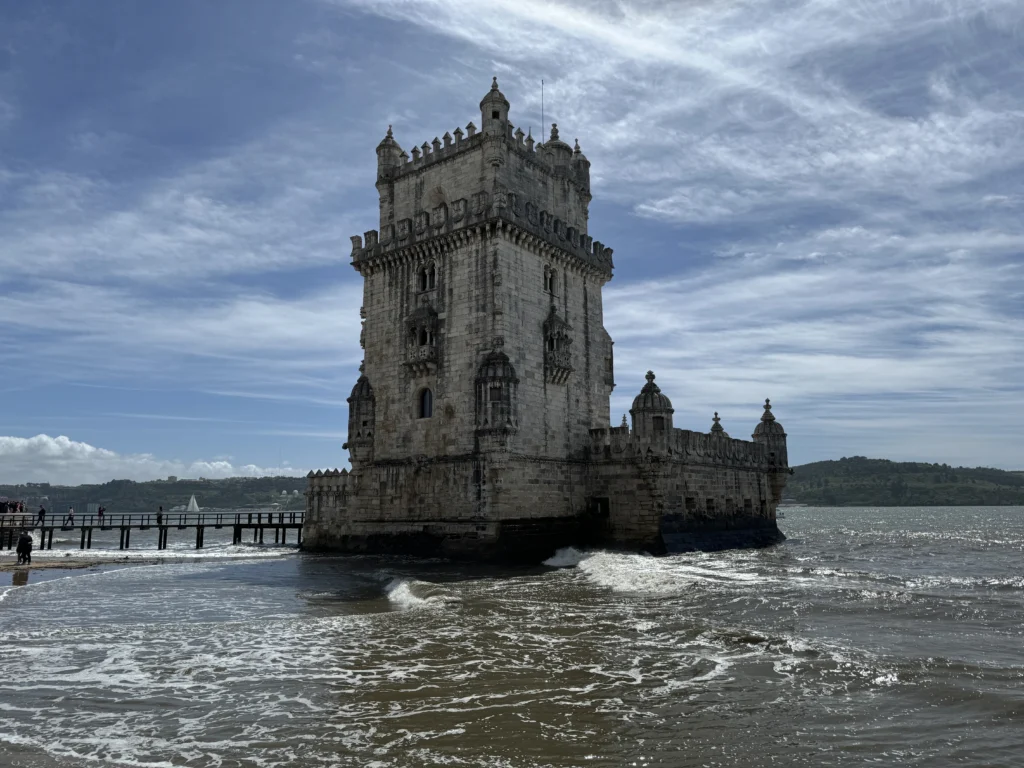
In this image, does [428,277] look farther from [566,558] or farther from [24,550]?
[24,550]

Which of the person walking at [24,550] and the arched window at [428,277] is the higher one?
the arched window at [428,277]

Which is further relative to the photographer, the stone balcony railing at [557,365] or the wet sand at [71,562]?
the stone balcony railing at [557,365]

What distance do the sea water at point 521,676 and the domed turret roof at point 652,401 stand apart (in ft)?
40.7

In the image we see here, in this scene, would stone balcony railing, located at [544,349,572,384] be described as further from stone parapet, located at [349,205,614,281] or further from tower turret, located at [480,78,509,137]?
tower turret, located at [480,78,509,137]

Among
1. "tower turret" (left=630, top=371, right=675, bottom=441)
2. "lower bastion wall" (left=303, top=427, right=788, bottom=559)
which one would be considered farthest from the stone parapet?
"lower bastion wall" (left=303, top=427, right=788, bottom=559)

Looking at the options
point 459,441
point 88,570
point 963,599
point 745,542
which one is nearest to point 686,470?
point 745,542

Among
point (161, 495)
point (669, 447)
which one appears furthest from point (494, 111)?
point (161, 495)

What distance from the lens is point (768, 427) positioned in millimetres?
43781


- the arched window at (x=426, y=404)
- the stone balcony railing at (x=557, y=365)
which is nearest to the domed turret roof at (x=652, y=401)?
the stone balcony railing at (x=557, y=365)

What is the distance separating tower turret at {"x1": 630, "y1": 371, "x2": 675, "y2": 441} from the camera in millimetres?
31766

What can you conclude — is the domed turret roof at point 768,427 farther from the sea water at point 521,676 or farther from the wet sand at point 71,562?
the wet sand at point 71,562

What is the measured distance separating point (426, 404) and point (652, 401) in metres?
9.70

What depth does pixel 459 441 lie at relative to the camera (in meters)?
30.2

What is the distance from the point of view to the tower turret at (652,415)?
104ft
